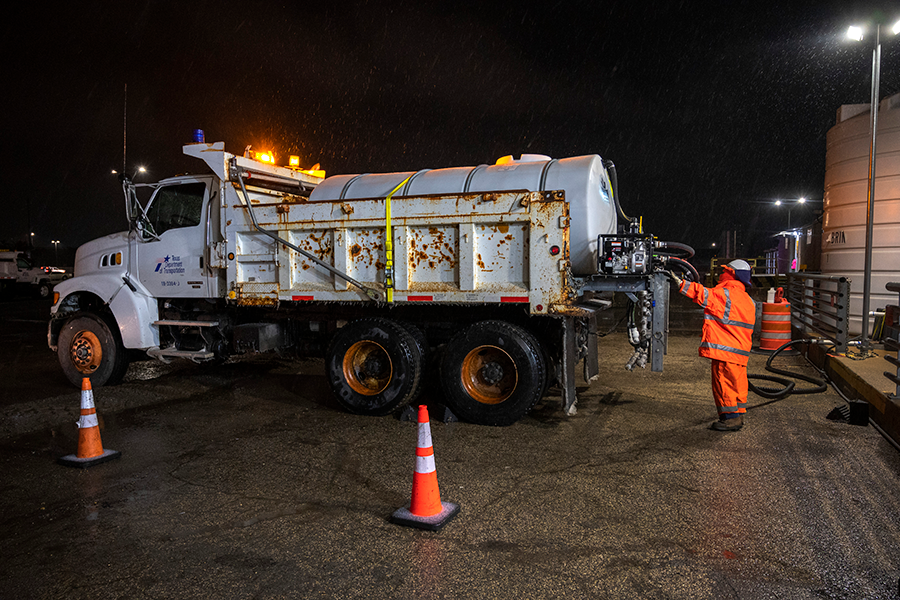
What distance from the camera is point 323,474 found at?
4.61 metres

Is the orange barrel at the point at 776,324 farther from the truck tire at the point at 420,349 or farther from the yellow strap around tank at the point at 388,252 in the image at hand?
the yellow strap around tank at the point at 388,252

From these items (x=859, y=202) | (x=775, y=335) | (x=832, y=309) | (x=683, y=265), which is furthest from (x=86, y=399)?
(x=832, y=309)

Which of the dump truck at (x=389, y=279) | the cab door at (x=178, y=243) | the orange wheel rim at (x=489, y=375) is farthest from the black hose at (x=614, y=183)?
the cab door at (x=178, y=243)

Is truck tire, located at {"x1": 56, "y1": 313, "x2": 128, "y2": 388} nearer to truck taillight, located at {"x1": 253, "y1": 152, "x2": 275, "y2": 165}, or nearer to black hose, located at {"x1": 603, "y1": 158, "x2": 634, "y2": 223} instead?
truck taillight, located at {"x1": 253, "y1": 152, "x2": 275, "y2": 165}

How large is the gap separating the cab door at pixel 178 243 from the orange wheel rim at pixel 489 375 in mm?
3556

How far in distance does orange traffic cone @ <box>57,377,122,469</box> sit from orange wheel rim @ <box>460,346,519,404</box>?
10.6ft

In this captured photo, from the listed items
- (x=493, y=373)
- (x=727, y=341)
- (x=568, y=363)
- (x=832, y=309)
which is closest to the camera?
(x=727, y=341)

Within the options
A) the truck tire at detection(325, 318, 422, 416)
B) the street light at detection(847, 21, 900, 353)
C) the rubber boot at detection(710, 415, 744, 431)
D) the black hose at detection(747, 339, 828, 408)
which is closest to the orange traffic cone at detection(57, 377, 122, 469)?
the truck tire at detection(325, 318, 422, 416)

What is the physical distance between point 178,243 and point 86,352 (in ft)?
6.64

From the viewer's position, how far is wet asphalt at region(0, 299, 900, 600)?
304 cm

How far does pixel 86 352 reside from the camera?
7930 mm

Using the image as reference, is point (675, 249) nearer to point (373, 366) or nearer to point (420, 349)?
point (420, 349)

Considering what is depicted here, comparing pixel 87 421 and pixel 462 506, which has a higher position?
pixel 87 421

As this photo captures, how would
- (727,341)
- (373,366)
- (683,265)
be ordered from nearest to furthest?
(727,341), (373,366), (683,265)
